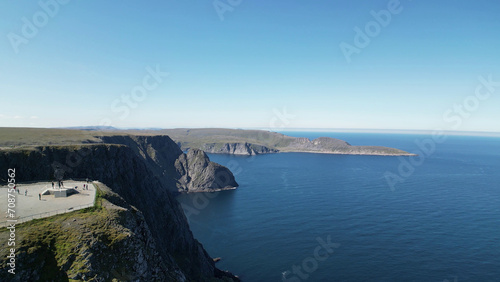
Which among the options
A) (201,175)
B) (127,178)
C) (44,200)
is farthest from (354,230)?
(201,175)

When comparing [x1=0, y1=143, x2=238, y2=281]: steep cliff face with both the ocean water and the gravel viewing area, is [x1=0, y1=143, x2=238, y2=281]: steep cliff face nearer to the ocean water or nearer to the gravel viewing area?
the gravel viewing area

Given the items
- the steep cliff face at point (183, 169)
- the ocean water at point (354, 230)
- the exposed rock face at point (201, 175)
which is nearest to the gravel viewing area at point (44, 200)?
the ocean water at point (354, 230)

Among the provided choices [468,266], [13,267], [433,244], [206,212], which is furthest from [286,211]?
[13,267]

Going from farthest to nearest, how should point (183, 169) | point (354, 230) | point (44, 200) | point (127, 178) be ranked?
1. point (183, 169)
2. point (354, 230)
3. point (127, 178)
4. point (44, 200)

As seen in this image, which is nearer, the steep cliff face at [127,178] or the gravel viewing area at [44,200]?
the gravel viewing area at [44,200]

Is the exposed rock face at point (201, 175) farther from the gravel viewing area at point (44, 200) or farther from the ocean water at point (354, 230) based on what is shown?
the gravel viewing area at point (44, 200)

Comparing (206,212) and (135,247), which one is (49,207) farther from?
(206,212)

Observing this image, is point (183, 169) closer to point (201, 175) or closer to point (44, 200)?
point (201, 175)
